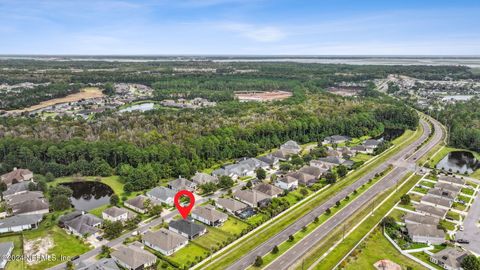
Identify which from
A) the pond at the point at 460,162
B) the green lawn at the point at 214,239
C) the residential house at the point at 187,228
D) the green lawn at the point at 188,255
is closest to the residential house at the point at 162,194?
the residential house at the point at 187,228

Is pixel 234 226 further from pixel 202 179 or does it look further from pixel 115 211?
pixel 115 211

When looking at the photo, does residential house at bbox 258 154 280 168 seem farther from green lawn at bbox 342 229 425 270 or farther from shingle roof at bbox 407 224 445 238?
shingle roof at bbox 407 224 445 238

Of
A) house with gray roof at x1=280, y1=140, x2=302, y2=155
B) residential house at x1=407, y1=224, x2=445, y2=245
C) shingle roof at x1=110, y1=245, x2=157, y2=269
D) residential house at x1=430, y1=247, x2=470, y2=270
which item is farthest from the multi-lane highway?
house with gray roof at x1=280, y1=140, x2=302, y2=155

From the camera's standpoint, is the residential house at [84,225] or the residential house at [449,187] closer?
the residential house at [84,225]

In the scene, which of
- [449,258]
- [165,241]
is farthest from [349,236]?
[165,241]

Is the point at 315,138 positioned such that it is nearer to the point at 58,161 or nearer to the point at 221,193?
the point at 221,193

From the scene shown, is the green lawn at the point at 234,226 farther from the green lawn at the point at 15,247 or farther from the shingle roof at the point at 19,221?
the shingle roof at the point at 19,221
